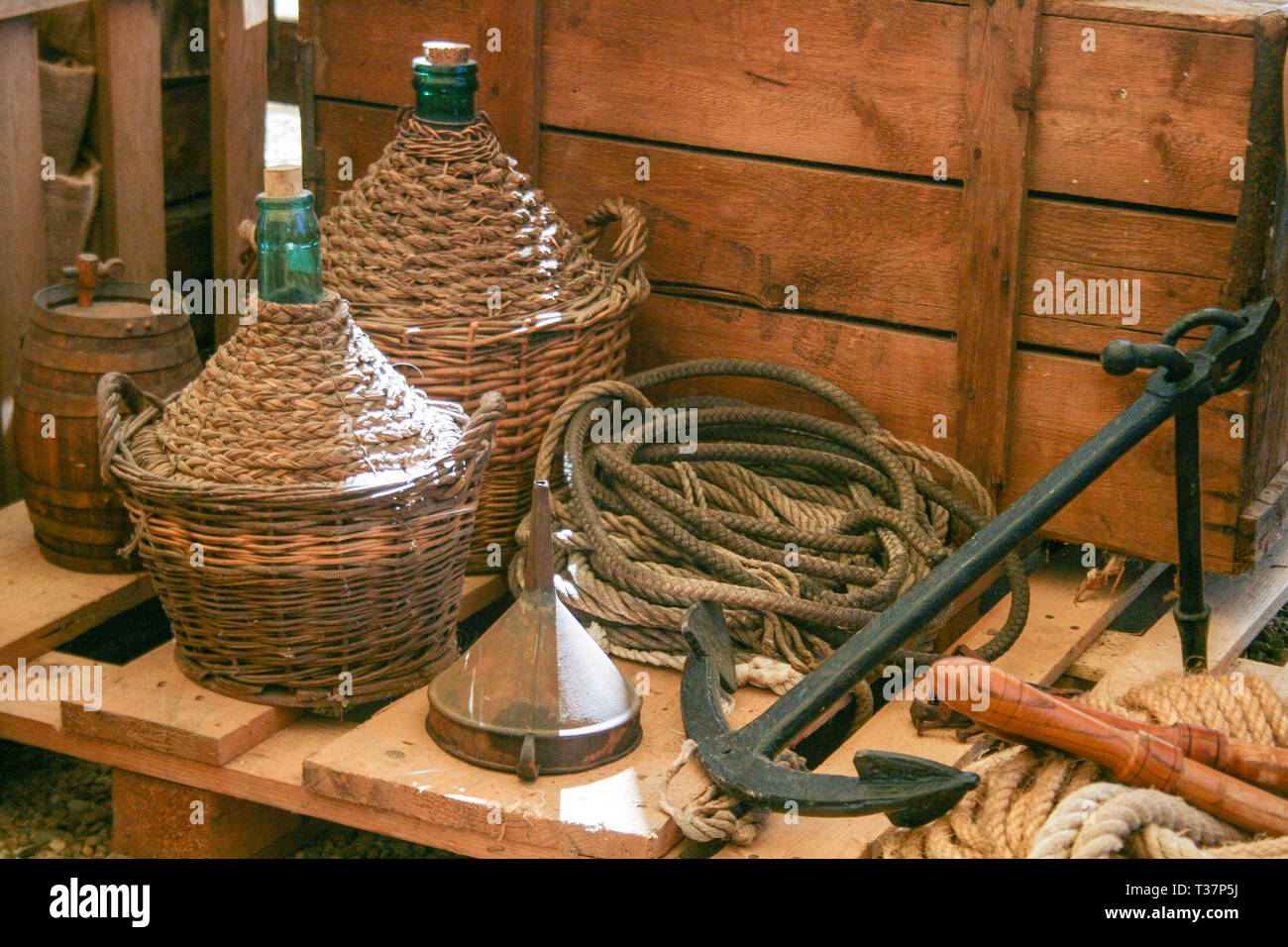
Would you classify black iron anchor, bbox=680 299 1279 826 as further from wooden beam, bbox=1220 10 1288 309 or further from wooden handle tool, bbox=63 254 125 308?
wooden handle tool, bbox=63 254 125 308

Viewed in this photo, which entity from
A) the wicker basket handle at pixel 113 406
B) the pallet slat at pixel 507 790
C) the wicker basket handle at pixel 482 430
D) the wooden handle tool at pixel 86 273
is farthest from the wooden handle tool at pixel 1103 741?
the wooden handle tool at pixel 86 273

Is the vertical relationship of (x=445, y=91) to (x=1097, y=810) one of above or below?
above

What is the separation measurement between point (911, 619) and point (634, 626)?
672 mm

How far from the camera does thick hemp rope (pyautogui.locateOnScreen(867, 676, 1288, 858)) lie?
1.97 metres

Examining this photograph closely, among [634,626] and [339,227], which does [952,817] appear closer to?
[634,626]

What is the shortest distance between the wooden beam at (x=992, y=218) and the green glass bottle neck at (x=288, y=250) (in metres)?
1.18

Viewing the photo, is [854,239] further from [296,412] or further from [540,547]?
[296,412]

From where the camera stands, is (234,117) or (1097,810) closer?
(1097,810)

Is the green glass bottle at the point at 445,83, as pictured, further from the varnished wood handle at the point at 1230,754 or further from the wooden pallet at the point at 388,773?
the varnished wood handle at the point at 1230,754

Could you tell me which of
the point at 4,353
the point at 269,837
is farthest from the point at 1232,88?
the point at 4,353

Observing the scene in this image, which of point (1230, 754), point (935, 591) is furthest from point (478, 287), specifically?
point (1230, 754)

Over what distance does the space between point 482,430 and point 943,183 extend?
3.31 ft

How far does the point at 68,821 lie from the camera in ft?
8.68

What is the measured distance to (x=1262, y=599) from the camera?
2.94 m
